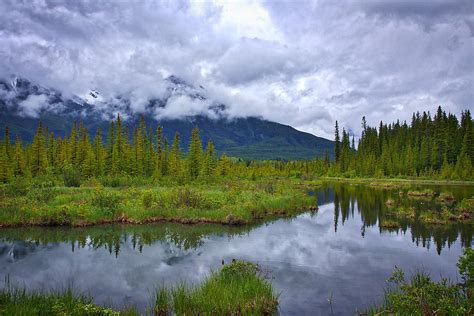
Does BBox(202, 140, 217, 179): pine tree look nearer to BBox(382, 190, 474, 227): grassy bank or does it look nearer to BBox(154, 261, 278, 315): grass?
BBox(382, 190, 474, 227): grassy bank

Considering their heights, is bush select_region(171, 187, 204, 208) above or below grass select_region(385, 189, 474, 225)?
above

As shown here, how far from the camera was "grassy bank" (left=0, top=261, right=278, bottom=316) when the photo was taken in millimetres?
9945

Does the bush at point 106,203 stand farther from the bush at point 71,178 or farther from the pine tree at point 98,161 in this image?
the pine tree at point 98,161

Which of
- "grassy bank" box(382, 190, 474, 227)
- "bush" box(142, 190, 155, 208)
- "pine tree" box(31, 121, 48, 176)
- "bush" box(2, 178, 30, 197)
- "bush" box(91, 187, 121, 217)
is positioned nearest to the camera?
"bush" box(91, 187, 121, 217)

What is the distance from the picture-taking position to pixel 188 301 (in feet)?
38.7

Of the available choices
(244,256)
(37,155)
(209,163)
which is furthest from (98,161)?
(244,256)

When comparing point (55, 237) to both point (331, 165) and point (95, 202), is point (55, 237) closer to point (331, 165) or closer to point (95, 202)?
point (95, 202)

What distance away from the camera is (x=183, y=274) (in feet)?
55.5

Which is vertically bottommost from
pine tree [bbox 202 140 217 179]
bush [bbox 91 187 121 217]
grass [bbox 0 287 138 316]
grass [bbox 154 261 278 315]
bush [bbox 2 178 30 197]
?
grass [bbox 154 261 278 315]

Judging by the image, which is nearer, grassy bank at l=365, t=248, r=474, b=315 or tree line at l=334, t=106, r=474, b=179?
grassy bank at l=365, t=248, r=474, b=315

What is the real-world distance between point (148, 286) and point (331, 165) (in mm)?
132337

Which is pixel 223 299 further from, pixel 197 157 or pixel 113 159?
pixel 113 159

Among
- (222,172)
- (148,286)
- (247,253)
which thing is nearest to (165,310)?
(148,286)

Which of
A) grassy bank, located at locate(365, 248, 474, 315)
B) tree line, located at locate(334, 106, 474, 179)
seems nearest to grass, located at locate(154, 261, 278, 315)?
grassy bank, located at locate(365, 248, 474, 315)
